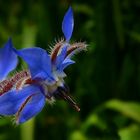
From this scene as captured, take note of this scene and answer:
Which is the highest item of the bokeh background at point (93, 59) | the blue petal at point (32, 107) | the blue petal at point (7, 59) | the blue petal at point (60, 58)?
the blue petal at point (7, 59)

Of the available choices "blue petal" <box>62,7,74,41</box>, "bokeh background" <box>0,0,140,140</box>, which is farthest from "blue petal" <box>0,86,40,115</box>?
Answer: "bokeh background" <box>0,0,140,140</box>

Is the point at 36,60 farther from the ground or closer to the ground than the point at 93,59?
farther from the ground

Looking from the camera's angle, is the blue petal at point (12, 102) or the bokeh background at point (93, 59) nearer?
the blue petal at point (12, 102)

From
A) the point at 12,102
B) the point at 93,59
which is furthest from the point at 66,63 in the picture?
the point at 93,59

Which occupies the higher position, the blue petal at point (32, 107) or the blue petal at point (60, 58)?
the blue petal at point (60, 58)

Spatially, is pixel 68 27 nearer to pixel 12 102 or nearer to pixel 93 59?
pixel 12 102

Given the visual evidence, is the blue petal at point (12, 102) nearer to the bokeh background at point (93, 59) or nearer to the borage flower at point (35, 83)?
the borage flower at point (35, 83)

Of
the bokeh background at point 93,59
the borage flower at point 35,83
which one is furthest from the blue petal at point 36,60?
the bokeh background at point 93,59

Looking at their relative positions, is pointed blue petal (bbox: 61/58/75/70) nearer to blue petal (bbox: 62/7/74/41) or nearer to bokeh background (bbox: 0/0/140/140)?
blue petal (bbox: 62/7/74/41)
